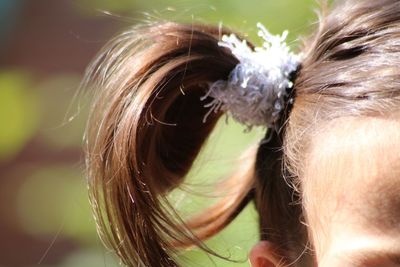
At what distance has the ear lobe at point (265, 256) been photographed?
111 centimetres

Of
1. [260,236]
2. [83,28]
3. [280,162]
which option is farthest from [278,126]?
[83,28]

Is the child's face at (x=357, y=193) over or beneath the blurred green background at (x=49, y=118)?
beneath

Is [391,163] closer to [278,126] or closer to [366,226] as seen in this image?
[366,226]

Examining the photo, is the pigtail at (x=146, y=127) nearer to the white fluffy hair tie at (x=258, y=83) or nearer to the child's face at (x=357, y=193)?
the white fluffy hair tie at (x=258, y=83)

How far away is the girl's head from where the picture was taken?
3.09 ft

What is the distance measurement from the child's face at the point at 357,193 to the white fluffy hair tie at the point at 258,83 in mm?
99

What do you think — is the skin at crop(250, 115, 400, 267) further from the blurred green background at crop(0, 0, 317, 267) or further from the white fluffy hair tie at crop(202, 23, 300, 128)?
the blurred green background at crop(0, 0, 317, 267)

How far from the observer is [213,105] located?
3.72 feet

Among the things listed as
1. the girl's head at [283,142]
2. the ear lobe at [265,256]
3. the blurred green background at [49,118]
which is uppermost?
the blurred green background at [49,118]

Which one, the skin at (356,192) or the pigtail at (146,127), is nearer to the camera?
the skin at (356,192)

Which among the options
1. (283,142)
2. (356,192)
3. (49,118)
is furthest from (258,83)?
(49,118)

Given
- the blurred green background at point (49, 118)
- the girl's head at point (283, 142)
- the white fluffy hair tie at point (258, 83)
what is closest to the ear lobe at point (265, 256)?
the girl's head at point (283, 142)

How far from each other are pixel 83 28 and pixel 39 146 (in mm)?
358

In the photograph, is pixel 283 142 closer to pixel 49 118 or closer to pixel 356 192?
pixel 356 192
